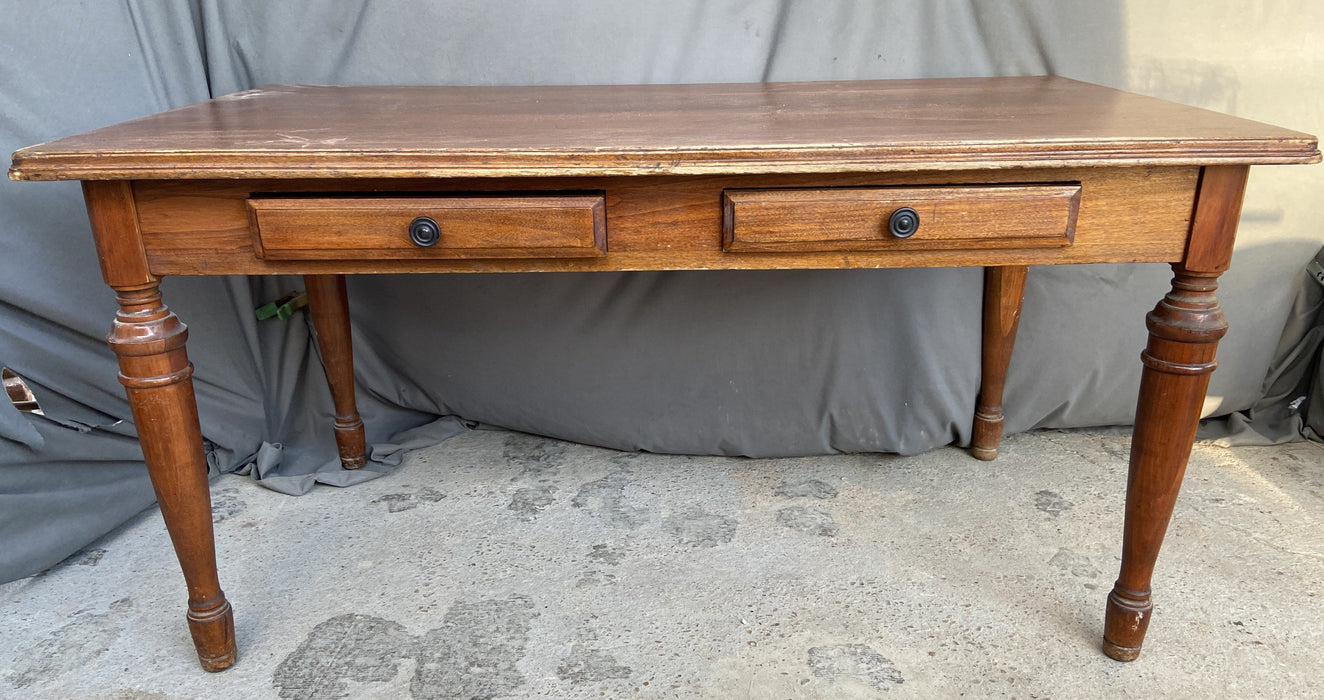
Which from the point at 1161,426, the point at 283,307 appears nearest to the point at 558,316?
the point at 283,307

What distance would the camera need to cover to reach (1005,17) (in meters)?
2.07

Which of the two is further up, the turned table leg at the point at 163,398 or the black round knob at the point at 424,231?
the black round knob at the point at 424,231

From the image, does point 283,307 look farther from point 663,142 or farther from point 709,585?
point 663,142

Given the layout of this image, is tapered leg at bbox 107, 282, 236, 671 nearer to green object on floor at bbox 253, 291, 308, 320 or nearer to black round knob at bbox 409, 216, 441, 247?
black round knob at bbox 409, 216, 441, 247

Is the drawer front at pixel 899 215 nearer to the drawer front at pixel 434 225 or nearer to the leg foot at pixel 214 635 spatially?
the drawer front at pixel 434 225

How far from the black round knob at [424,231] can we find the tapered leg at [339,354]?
81 centimetres

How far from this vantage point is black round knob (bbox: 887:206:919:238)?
1.29 m

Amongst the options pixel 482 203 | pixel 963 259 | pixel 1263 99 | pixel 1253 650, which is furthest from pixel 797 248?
pixel 1263 99

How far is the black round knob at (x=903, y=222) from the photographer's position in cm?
129

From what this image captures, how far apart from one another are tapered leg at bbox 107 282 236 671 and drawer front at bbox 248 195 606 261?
214mm

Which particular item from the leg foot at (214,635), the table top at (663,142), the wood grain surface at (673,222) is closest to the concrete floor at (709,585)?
the leg foot at (214,635)

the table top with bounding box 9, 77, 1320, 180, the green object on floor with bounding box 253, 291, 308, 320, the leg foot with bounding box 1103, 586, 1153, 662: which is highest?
the table top with bounding box 9, 77, 1320, 180

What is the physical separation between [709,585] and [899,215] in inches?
33.4

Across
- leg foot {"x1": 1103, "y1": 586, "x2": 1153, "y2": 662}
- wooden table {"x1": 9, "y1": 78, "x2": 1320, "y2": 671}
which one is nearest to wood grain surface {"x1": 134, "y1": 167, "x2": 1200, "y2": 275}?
wooden table {"x1": 9, "y1": 78, "x2": 1320, "y2": 671}
